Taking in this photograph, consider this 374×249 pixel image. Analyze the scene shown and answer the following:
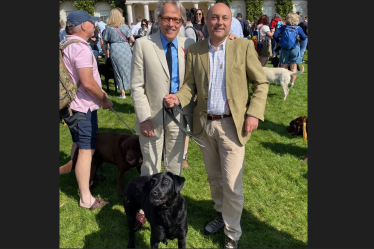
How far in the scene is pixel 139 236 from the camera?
10.9 ft

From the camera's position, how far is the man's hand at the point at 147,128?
292 centimetres

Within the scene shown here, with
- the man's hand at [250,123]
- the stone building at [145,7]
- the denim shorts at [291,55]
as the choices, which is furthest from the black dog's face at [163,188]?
the stone building at [145,7]

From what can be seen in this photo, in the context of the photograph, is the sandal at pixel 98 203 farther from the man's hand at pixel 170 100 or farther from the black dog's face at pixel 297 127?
the black dog's face at pixel 297 127

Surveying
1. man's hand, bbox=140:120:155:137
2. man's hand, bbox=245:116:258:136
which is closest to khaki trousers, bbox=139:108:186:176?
man's hand, bbox=140:120:155:137

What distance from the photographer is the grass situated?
3266mm

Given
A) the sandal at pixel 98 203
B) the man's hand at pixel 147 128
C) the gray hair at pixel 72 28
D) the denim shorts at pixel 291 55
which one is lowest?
the sandal at pixel 98 203

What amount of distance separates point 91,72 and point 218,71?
1442mm

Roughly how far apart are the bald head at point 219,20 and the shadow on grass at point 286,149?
3.34m

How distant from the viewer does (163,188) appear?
2.54 metres

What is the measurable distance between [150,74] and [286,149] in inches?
141

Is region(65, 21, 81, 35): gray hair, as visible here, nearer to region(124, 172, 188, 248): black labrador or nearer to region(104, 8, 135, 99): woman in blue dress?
region(124, 172, 188, 248): black labrador

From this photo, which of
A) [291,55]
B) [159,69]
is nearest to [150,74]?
[159,69]

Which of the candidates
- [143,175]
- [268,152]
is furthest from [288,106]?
[143,175]

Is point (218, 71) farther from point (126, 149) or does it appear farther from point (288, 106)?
point (288, 106)
